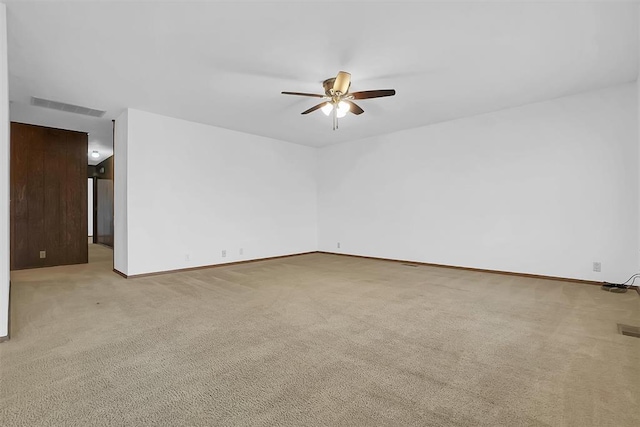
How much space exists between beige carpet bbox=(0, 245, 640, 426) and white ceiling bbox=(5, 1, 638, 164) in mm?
2586

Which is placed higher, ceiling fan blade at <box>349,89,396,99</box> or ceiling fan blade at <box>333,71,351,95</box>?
ceiling fan blade at <box>333,71,351,95</box>

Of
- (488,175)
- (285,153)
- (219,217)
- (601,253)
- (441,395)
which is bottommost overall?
(441,395)

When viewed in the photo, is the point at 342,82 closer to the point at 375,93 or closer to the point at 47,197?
the point at 375,93

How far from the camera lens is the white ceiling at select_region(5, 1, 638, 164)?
2.51 metres

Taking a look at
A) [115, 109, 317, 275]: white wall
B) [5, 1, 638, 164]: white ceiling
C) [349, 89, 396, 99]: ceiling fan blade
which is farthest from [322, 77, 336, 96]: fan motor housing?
[115, 109, 317, 275]: white wall

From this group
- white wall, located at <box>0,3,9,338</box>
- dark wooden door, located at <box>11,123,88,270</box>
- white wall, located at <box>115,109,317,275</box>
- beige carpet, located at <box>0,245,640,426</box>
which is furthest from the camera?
dark wooden door, located at <box>11,123,88,270</box>

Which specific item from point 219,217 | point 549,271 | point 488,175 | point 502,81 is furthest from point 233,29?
point 549,271

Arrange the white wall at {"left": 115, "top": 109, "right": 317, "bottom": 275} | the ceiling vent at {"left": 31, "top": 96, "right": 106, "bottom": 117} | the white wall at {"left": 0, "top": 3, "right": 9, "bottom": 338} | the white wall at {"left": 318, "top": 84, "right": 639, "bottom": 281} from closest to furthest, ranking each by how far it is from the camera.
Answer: the white wall at {"left": 0, "top": 3, "right": 9, "bottom": 338} < the white wall at {"left": 318, "top": 84, "right": 639, "bottom": 281} < the ceiling vent at {"left": 31, "top": 96, "right": 106, "bottom": 117} < the white wall at {"left": 115, "top": 109, "right": 317, "bottom": 275}

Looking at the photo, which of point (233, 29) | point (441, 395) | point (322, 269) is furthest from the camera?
point (322, 269)

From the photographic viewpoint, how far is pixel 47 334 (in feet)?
8.34

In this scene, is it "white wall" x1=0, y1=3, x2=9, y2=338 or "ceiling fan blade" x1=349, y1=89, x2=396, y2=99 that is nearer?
"white wall" x1=0, y1=3, x2=9, y2=338

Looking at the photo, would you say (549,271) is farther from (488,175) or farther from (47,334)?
(47,334)

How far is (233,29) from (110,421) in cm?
289

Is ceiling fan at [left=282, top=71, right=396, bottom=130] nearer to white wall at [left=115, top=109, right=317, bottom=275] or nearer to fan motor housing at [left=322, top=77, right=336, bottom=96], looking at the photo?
fan motor housing at [left=322, top=77, right=336, bottom=96]
